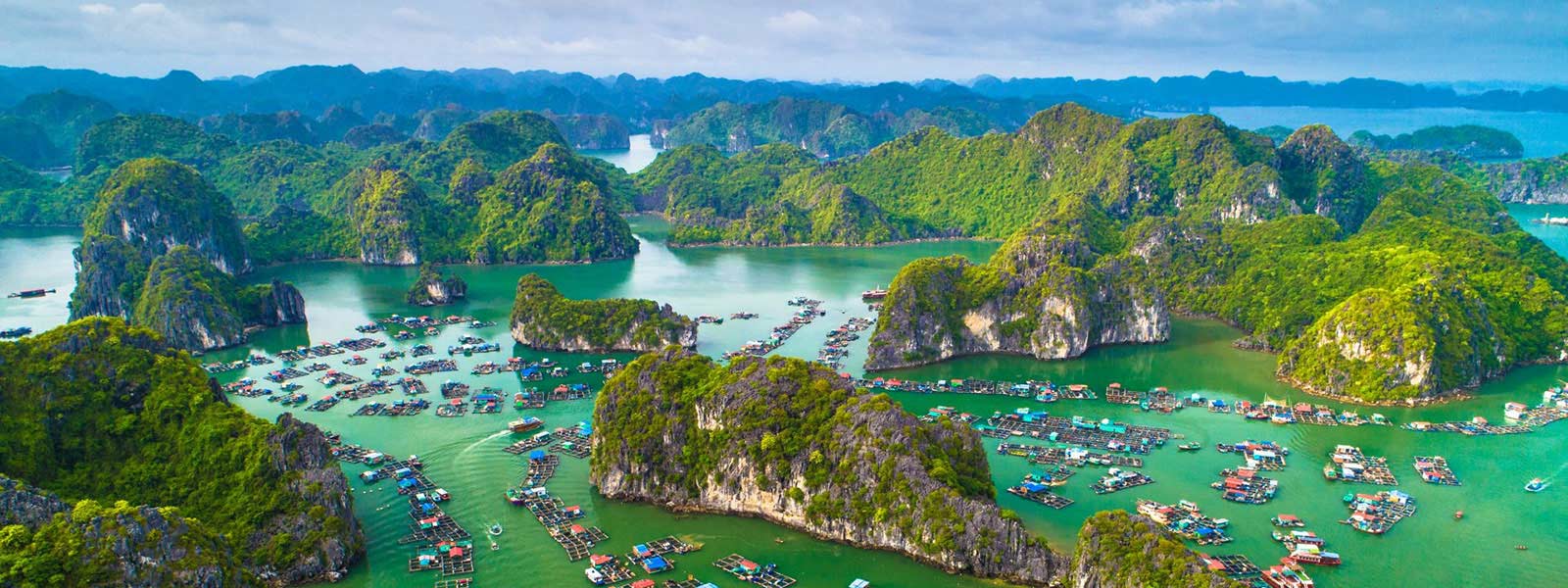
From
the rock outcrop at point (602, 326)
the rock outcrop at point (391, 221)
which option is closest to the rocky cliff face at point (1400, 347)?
the rock outcrop at point (602, 326)

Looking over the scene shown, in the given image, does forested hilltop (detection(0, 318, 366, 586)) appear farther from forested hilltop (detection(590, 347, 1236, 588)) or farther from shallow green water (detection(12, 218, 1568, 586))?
forested hilltop (detection(590, 347, 1236, 588))

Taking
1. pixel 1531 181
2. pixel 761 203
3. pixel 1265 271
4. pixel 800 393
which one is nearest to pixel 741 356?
pixel 800 393

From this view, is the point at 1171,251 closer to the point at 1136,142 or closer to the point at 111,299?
the point at 1136,142

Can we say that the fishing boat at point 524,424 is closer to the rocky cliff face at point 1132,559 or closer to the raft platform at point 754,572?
the raft platform at point 754,572

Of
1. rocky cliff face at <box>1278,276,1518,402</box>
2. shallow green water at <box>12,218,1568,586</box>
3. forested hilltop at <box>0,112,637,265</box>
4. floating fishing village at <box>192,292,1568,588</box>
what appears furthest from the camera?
forested hilltop at <box>0,112,637,265</box>

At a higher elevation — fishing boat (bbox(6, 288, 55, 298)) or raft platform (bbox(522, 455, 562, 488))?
fishing boat (bbox(6, 288, 55, 298))

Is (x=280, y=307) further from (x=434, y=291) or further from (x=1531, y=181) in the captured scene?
(x=1531, y=181)

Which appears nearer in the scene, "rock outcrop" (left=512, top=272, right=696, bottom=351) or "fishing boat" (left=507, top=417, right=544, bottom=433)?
"fishing boat" (left=507, top=417, right=544, bottom=433)

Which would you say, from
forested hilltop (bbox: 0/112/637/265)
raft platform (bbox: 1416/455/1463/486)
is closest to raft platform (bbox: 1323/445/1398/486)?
raft platform (bbox: 1416/455/1463/486)
